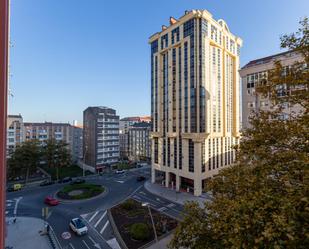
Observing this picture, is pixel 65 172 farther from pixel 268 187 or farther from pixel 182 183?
pixel 268 187

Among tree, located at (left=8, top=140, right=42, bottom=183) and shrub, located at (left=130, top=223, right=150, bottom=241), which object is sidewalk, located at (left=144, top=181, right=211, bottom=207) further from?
tree, located at (left=8, top=140, right=42, bottom=183)

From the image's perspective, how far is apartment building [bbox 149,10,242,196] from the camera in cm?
3052

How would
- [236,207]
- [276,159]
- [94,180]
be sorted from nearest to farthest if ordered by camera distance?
[236,207] → [276,159] → [94,180]

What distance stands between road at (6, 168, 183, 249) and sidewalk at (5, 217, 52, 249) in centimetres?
113

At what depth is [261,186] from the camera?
6.03 meters

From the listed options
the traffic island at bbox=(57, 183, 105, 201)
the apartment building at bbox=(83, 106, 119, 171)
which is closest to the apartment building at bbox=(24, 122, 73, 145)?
the apartment building at bbox=(83, 106, 119, 171)

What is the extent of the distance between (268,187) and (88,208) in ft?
79.1

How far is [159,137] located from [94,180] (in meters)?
17.0

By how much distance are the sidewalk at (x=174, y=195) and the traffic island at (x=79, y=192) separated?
869 cm

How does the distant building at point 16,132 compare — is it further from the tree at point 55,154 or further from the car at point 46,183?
the car at point 46,183

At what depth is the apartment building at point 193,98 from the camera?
100ft

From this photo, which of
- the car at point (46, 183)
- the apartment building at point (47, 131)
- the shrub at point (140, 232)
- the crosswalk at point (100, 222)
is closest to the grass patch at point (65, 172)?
the car at point (46, 183)

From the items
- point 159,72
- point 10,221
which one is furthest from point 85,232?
point 159,72

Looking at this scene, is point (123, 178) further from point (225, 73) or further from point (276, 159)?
point (276, 159)
